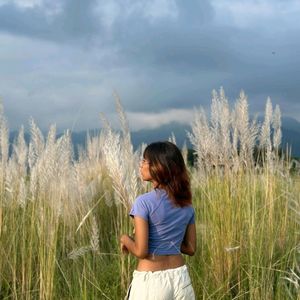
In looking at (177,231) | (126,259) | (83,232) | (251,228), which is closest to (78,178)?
(83,232)

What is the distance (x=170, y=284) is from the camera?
10.2 feet

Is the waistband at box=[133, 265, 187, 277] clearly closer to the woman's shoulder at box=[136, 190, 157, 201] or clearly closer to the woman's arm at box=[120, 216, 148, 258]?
the woman's arm at box=[120, 216, 148, 258]

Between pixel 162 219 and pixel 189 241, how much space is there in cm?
35

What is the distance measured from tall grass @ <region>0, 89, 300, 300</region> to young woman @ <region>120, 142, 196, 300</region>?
0.35 metres

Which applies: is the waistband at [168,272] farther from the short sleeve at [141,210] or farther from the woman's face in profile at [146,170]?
the woman's face in profile at [146,170]

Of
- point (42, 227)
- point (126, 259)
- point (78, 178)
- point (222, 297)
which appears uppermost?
point (78, 178)

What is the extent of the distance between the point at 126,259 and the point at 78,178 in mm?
1164

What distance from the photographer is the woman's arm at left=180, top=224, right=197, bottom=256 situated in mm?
3355

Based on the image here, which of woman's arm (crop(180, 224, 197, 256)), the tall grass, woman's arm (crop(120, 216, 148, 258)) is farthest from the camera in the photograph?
the tall grass

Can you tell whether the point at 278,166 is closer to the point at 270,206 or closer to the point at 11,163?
the point at 270,206

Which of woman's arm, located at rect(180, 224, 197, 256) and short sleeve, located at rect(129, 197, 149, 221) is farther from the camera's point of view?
woman's arm, located at rect(180, 224, 197, 256)

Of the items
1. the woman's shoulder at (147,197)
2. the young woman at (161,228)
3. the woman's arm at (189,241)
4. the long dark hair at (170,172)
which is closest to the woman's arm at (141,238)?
the young woman at (161,228)

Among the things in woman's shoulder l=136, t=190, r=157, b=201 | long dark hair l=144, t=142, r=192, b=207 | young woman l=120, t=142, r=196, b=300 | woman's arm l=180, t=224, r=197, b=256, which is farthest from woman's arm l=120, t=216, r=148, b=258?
woman's arm l=180, t=224, r=197, b=256

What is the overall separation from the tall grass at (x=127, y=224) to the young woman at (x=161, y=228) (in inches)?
13.8
